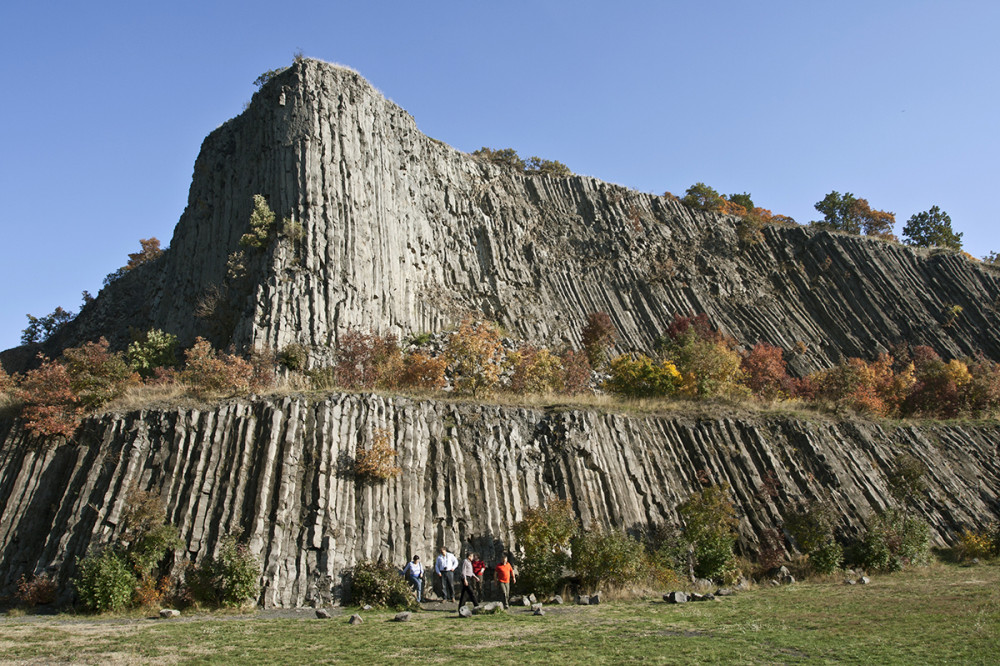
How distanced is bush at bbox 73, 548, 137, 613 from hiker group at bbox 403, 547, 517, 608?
6.56 meters

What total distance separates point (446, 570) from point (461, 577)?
57 cm

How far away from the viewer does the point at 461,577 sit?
1820 centimetres

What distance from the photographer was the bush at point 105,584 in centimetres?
1642

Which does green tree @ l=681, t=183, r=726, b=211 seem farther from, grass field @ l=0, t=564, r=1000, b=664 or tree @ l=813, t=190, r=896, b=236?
grass field @ l=0, t=564, r=1000, b=664

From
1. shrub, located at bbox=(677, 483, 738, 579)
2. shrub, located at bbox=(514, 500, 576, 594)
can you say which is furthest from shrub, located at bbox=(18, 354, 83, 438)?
shrub, located at bbox=(677, 483, 738, 579)

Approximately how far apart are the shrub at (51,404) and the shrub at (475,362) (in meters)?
12.5

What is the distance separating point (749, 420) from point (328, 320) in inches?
704

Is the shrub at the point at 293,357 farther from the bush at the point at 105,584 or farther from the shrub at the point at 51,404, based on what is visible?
the bush at the point at 105,584

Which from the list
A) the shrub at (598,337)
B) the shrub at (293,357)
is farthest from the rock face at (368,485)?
the shrub at (598,337)

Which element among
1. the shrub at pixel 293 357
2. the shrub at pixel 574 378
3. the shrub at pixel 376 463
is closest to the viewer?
the shrub at pixel 376 463

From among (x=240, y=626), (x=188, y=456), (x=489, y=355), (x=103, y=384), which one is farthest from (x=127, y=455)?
(x=489, y=355)

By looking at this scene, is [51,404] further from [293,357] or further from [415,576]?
[415,576]

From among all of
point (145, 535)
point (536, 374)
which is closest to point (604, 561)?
point (145, 535)

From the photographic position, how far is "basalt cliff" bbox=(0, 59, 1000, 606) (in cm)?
1948
